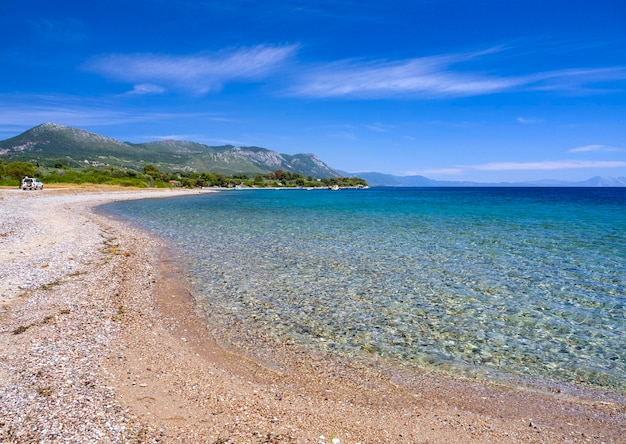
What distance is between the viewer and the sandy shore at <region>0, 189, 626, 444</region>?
19.0 ft

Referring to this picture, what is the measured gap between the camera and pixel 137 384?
7.09 m

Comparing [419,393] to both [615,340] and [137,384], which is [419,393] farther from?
[615,340]

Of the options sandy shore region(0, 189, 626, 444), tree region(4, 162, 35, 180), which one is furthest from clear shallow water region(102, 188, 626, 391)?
tree region(4, 162, 35, 180)

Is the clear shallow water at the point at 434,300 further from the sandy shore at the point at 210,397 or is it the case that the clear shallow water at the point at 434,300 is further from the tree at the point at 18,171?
the tree at the point at 18,171

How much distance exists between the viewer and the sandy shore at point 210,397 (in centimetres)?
580

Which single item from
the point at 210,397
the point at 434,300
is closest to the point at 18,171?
the point at 434,300

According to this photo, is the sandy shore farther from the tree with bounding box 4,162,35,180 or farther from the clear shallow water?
the tree with bounding box 4,162,35,180

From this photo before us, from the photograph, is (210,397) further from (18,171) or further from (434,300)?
(18,171)

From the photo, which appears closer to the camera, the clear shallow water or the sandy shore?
the sandy shore

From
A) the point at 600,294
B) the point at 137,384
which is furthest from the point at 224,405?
the point at 600,294

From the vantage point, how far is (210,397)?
271 inches

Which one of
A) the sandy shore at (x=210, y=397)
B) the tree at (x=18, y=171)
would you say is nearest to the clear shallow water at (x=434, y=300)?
the sandy shore at (x=210, y=397)

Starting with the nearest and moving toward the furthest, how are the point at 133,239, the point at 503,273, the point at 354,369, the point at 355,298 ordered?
the point at 354,369 → the point at 355,298 → the point at 503,273 → the point at 133,239

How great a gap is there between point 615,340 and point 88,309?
46.2 ft
